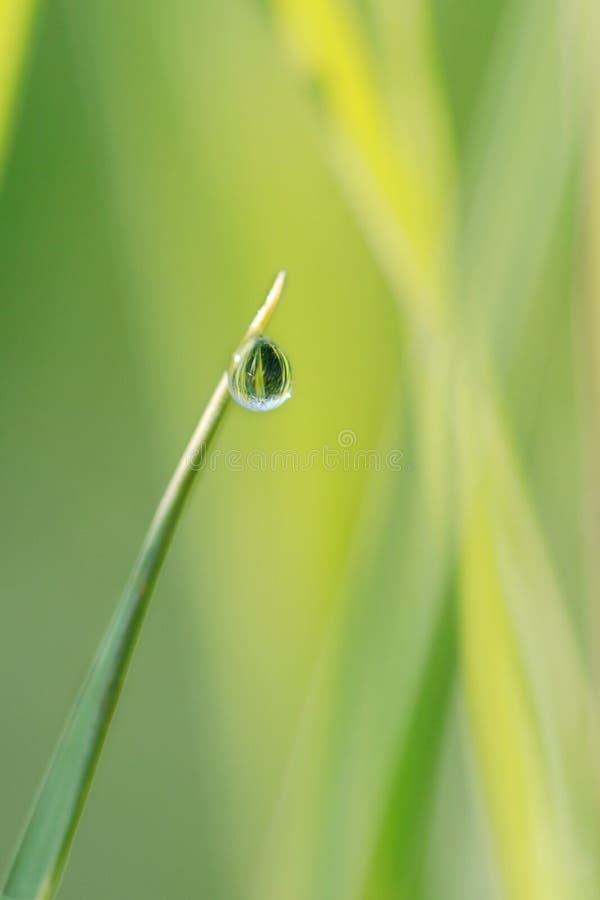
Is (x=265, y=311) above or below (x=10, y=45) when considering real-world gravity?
below

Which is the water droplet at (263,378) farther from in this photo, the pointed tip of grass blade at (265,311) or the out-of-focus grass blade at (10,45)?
the out-of-focus grass blade at (10,45)

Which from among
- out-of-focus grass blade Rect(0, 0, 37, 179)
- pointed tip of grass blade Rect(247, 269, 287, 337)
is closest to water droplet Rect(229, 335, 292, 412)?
pointed tip of grass blade Rect(247, 269, 287, 337)

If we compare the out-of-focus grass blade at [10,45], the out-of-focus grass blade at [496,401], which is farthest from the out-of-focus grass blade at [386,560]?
the out-of-focus grass blade at [10,45]

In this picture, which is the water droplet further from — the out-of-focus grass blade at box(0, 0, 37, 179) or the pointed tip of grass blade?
the out-of-focus grass blade at box(0, 0, 37, 179)

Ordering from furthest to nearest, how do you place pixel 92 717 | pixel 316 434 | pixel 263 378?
pixel 316 434
pixel 263 378
pixel 92 717

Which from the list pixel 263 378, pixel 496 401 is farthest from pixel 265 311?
pixel 496 401

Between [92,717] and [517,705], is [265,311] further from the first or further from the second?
[517,705]

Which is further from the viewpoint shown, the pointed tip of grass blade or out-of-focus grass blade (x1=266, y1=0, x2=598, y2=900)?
out-of-focus grass blade (x1=266, y1=0, x2=598, y2=900)
